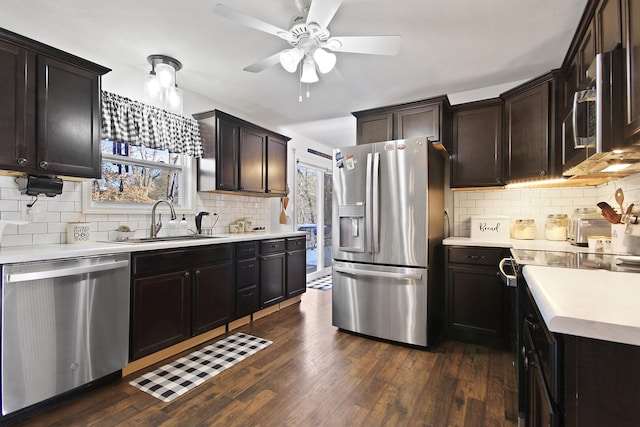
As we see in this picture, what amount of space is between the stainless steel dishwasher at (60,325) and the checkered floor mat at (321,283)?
3.11 m

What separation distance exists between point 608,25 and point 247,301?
331 centimetres

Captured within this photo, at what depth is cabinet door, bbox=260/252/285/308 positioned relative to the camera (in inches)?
136

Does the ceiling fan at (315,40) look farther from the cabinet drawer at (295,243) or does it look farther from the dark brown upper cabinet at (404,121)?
the cabinet drawer at (295,243)

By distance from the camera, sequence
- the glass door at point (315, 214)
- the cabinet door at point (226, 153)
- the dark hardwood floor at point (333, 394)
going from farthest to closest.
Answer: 1. the glass door at point (315, 214)
2. the cabinet door at point (226, 153)
3. the dark hardwood floor at point (333, 394)

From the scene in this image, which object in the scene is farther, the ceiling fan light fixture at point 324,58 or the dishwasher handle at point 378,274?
the dishwasher handle at point 378,274

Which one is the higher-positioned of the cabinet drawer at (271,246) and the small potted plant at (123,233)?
the small potted plant at (123,233)

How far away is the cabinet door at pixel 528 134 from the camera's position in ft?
8.79

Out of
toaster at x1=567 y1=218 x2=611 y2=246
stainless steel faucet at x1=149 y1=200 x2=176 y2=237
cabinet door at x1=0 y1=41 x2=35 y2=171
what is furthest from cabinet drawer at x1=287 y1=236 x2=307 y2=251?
toaster at x1=567 y1=218 x2=611 y2=246

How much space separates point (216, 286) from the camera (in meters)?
2.91

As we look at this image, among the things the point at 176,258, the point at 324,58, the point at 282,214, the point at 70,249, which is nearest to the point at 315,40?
the point at 324,58

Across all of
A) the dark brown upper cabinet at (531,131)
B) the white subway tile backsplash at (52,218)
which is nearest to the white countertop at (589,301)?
the dark brown upper cabinet at (531,131)

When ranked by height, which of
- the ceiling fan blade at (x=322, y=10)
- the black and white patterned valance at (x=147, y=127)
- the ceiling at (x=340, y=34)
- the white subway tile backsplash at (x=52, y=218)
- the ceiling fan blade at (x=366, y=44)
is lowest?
the white subway tile backsplash at (x=52, y=218)

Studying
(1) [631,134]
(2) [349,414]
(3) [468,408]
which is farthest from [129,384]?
(1) [631,134]

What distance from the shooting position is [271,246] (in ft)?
11.7
